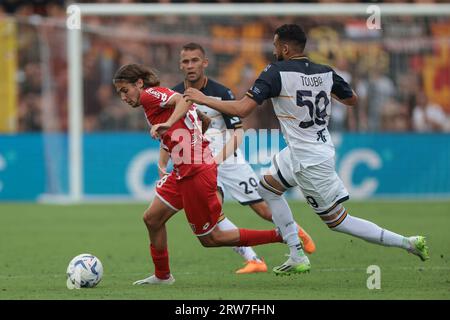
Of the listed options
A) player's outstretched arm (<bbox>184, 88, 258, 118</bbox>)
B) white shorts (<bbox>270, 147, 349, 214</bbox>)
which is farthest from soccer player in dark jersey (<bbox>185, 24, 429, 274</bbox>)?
player's outstretched arm (<bbox>184, 88, 258, 118</bbox>)

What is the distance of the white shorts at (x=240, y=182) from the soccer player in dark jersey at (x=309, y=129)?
1.72 meters

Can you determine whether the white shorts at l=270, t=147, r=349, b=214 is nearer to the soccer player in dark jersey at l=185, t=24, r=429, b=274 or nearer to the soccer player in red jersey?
the soccer player in dark jersey at l=185, t=24, r=429, b=274

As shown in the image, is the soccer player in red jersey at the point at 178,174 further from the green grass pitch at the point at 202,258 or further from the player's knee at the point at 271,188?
the player's knee at the point at 271,188

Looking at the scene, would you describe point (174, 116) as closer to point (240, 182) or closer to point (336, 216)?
point (336, 216)

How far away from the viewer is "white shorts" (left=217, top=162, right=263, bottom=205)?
1155 centimetres

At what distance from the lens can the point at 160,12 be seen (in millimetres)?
19828

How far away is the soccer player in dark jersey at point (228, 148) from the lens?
425 inches

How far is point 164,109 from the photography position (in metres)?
9.20

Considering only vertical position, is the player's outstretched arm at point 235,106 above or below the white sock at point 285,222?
above

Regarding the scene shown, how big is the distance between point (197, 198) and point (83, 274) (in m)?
1.27

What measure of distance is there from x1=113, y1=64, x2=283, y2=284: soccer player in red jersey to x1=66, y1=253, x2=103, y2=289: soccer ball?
1.75 ft

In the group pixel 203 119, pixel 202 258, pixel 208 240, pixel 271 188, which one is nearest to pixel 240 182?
pixel 202 258

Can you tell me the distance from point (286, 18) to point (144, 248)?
8.68 meters

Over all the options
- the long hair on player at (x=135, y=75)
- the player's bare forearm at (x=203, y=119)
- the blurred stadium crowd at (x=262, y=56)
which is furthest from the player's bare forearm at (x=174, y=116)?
the blurred stadium crowd at (x=262, y=56)
